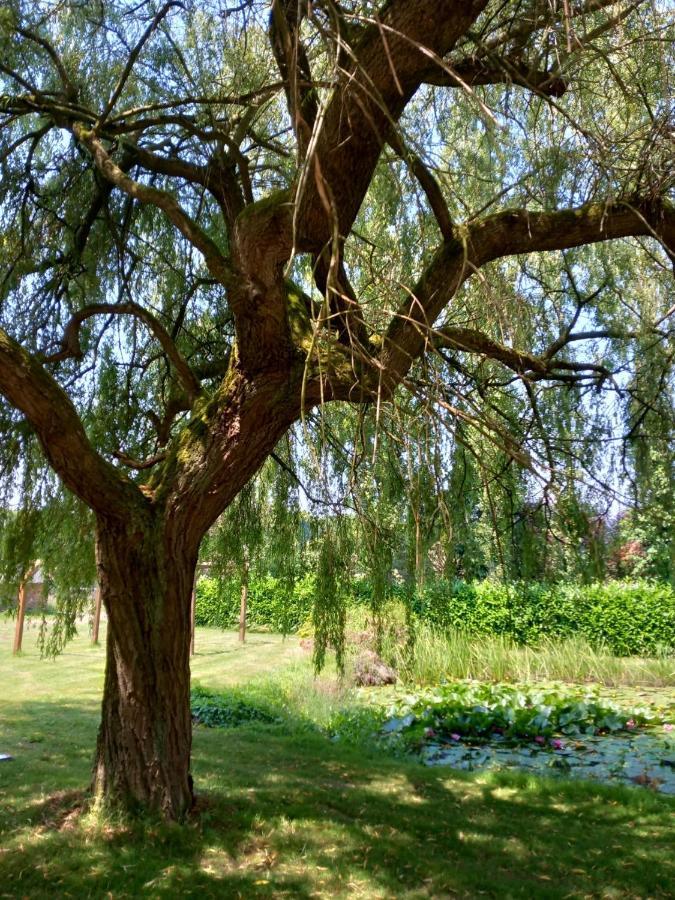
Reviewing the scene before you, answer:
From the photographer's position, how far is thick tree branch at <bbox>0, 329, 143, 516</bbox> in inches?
119

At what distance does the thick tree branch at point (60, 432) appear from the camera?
3.02 m

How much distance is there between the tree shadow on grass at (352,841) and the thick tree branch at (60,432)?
1.40 m

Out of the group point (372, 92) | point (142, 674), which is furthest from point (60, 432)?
point (372, 92)

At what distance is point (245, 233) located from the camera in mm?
2953

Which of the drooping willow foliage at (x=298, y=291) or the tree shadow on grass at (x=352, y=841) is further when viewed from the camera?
the drooping willow foliage at (x=298, y=291)

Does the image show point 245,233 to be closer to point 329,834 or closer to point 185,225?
point 185,225

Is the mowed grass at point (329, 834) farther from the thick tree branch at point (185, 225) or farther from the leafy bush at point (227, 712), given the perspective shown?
the thick tree branch at point (185, 225)

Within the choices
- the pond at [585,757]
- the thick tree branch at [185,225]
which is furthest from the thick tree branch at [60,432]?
the pond at [585,757]

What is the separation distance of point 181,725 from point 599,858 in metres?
2.02

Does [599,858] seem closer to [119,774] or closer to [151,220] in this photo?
[119,774]

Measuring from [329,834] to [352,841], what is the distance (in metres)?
0.13

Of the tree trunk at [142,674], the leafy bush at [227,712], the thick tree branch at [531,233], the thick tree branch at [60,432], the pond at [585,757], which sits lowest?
the pond at [585,757]

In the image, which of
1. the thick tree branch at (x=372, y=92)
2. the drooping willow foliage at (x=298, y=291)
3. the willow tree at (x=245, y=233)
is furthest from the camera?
the drooping willow foliage at (x=298, y=291)

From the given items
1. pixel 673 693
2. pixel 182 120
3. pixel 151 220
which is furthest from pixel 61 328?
pixel 673 693
